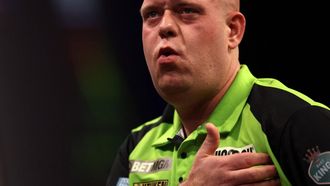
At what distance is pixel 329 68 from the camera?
1.80m

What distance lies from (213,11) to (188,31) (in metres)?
0.08

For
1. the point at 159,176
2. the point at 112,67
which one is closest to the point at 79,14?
the point at 112,67

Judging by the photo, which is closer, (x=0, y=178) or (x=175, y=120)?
(x=175, y=120)

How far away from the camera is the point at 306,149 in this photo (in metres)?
0.94

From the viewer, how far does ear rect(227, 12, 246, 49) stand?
3.88 feet

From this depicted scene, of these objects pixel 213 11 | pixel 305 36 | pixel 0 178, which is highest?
pixel 213 11

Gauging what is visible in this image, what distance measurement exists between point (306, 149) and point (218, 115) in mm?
277

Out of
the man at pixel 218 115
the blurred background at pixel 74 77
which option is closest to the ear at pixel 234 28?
the man at pixel 218 115

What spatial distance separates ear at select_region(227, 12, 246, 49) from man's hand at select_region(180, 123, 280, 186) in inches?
10.6

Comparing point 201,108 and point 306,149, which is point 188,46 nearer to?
point 201,108

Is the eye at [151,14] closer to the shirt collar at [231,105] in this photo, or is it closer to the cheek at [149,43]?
the cheek at [149,43]

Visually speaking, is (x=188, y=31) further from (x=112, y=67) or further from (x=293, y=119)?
(x=112, y=67)

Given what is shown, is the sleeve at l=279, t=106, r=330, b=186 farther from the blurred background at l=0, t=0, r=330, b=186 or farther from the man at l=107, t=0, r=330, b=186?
the blurred background at l=0, t=0, r=330, b=186

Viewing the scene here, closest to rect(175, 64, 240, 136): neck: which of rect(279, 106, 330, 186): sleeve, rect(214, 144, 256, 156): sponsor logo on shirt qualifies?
rect(214, 144, 256, 156): sponsor logo on shirt
